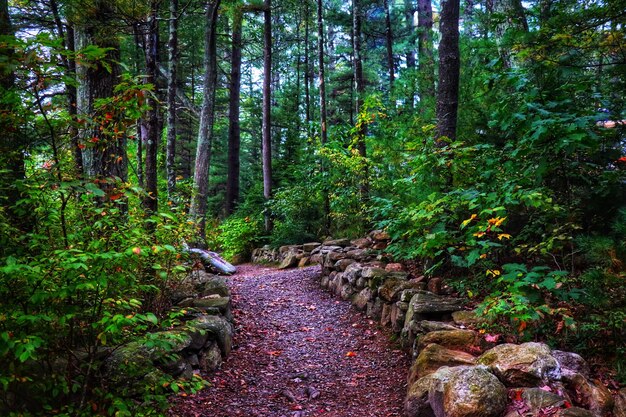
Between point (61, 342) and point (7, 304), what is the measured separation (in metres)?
0.61

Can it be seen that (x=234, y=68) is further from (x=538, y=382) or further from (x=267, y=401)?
(x=538, y=382)

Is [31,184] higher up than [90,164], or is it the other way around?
[90,164]

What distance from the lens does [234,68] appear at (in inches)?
627

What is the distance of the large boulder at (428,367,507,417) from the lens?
2.74m

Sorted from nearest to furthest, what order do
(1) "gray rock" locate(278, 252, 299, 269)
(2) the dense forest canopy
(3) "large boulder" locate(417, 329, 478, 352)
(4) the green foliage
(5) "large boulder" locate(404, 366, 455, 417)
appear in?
(2) the dense forest canopy → (5) "large boulder" locate(404, 366, 455, 417) → (3) "large boulder" locate(417, 329, 478, 352) → (1) "gray rock" locate(278, 252, 299, 269) → (4) the green foliage

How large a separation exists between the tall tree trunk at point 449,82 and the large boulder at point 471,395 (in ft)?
12.5

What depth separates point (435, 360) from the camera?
12.0ft

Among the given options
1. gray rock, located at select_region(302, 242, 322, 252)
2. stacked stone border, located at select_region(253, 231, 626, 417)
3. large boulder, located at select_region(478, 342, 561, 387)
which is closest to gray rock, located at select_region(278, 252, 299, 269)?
gray rock, located at select_region(302, 242, 322, 252)

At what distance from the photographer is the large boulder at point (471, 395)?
2740mm

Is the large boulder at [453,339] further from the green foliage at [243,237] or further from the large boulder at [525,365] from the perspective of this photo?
the green foliage at [243,237]

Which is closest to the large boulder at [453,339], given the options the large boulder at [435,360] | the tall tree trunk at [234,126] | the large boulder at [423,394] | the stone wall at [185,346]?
the large boulder at [435,360]

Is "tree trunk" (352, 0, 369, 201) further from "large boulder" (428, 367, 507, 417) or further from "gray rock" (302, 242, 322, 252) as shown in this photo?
"large boulder" (428, 367, 507, 417)

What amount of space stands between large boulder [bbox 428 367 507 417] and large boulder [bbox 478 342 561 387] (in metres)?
0.15

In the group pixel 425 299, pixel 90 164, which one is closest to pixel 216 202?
pixel 90 164
